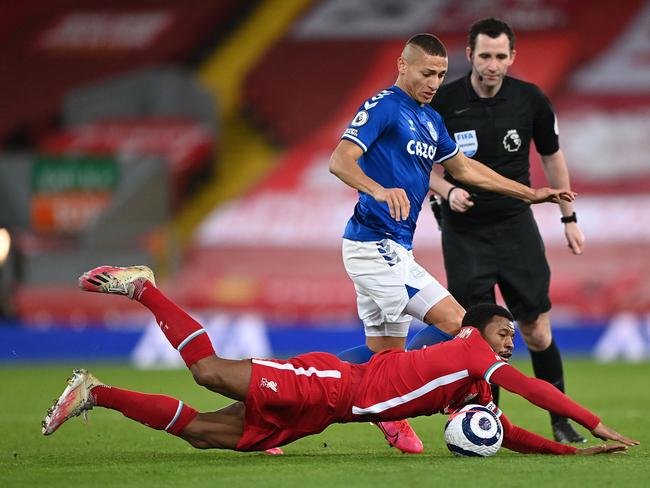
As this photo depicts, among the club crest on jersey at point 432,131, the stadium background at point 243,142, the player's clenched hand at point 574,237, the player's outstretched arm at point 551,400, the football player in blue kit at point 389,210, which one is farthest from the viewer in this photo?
the stadium background at point 243,142

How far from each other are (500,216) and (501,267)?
12.0 inches

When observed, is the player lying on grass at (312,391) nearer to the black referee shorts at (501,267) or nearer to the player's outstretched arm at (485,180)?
the player's outstretched arm at (485,180)

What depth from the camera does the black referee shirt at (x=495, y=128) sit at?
7.21 m

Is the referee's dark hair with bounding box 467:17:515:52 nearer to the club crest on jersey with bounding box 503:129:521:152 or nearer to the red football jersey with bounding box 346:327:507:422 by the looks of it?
the club crest on jersey with bounding box 503:129:521:152

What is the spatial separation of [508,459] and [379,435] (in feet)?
5.62

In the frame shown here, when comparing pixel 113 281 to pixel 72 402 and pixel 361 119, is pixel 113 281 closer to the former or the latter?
pixel 72 402

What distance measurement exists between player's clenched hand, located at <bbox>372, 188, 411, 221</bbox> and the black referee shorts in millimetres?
1495

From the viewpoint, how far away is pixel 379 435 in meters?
7.41

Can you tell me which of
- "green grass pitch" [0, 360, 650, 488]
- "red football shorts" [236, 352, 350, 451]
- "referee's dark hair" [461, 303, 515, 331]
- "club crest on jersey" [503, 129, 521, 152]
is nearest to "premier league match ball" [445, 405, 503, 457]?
"green grass pitch" [0, 360, 650, 488]

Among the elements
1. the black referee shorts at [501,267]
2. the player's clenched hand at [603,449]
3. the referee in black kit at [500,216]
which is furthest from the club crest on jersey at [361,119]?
the player's clenched hand at [603,449]

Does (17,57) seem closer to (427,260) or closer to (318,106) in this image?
(318,106)

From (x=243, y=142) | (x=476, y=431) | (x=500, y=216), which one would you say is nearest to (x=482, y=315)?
(x=476, y=431)

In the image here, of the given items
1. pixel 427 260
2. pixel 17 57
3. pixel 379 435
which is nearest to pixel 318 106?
pixel 427 260

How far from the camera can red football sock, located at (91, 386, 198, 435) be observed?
5922 millimetres
